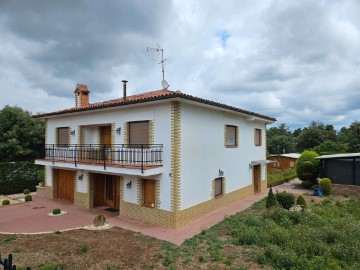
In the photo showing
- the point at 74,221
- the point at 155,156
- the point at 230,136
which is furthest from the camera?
the point at 230,136

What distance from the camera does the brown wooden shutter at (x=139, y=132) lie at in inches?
476

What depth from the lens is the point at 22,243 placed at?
9211mm

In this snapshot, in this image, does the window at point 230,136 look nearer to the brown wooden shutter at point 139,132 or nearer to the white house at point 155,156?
the white house at point 155,156

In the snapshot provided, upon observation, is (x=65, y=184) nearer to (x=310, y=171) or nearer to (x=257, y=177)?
(x=257, y=177)

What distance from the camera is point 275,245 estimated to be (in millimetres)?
8227

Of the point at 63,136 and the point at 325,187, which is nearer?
the point at 63,136

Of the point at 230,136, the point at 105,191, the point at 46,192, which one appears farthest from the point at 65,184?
the point at 230,136

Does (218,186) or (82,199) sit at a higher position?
(218,186)

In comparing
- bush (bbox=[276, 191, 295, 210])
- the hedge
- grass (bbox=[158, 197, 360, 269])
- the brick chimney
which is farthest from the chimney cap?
bush (bbox=[276, 191, 295, 210])

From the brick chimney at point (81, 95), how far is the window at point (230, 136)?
11.8m

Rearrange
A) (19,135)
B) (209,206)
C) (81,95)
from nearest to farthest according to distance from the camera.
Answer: (209,206), (81,95), (19,135)

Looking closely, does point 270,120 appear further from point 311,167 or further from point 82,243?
point 82,243

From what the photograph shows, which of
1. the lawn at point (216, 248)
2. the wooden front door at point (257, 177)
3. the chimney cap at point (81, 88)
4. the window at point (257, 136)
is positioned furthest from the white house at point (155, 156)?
the chimney cap at point (81, 88)

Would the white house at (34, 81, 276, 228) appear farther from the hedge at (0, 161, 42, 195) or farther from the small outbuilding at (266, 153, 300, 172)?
the small outbuilding at (266, 153, 300, 172)
